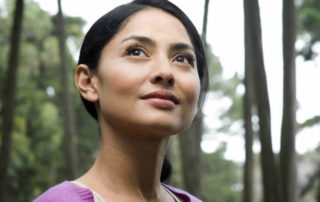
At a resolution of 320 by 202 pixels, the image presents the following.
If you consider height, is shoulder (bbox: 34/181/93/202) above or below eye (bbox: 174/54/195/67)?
below

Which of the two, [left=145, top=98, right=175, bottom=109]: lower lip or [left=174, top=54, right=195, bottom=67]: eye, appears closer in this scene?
[left=145, top=98, right=175, bottom=109]: lower lip

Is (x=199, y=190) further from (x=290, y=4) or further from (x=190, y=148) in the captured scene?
(x=290, y=4)

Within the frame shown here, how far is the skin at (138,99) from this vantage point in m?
1.61

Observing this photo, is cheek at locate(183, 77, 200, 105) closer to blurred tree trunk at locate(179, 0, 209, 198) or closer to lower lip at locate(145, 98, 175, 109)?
lower lip at locate(145, 98, 175, 109)

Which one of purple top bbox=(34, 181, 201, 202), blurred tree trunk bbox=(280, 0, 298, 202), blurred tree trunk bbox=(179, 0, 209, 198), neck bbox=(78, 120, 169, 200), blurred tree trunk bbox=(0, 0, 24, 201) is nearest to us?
purple top bbox=(34, 181, 201, 202)

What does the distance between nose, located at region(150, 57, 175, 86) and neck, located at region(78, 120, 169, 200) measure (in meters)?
0.18

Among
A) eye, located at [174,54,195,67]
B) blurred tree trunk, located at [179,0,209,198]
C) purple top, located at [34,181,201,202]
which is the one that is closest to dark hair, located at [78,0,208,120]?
eye, located at [174,54,195,67]

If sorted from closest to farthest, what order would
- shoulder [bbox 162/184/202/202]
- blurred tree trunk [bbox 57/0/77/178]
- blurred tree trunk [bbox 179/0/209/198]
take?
shoulder [bbox 162/184/202/202] < blurred tree trunk [bbox 179/0/209/198] < blurred tree trunk [bbox 57/0/77/178]

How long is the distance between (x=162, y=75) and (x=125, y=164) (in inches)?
12.9

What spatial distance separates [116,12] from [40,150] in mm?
14765

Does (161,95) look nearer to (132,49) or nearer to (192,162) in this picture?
(132,49)

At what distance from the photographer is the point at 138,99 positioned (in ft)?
5.27

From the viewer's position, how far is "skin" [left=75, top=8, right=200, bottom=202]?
161 cm

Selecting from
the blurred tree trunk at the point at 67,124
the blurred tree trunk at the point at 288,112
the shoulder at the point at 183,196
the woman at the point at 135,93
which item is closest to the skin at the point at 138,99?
the woman at the point at 135,93
